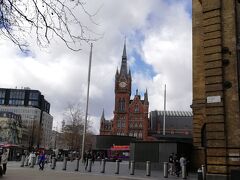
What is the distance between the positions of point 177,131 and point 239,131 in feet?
399

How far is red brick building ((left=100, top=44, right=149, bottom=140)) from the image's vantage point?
138 metres

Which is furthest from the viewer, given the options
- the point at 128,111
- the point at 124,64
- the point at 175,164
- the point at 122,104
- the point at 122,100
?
the point at 124,64

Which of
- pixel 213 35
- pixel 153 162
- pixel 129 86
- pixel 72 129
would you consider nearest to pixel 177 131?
pixel 129 86

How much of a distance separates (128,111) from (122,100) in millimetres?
5567

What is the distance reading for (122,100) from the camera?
143 m

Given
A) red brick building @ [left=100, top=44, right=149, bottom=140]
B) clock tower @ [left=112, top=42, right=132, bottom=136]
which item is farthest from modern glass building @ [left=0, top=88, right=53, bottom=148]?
clock tower @ [left=112, top=42, right=132, bottom=136]

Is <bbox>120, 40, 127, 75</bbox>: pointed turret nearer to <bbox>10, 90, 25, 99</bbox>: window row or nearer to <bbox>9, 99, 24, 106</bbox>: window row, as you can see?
<bbox>10, 90, 25, 99</bbox>: window row

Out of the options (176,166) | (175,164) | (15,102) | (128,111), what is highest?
(15,102)

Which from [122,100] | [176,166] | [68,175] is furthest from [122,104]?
[68,175]

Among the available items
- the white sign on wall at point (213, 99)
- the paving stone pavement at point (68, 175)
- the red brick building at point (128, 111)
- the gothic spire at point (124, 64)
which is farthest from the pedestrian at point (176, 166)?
the gothic spire at point (124, 64)

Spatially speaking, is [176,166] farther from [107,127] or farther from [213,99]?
[107,127]

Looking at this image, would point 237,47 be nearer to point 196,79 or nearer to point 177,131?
point 196,79

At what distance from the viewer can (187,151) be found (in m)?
32.8

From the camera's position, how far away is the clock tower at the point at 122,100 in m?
138
